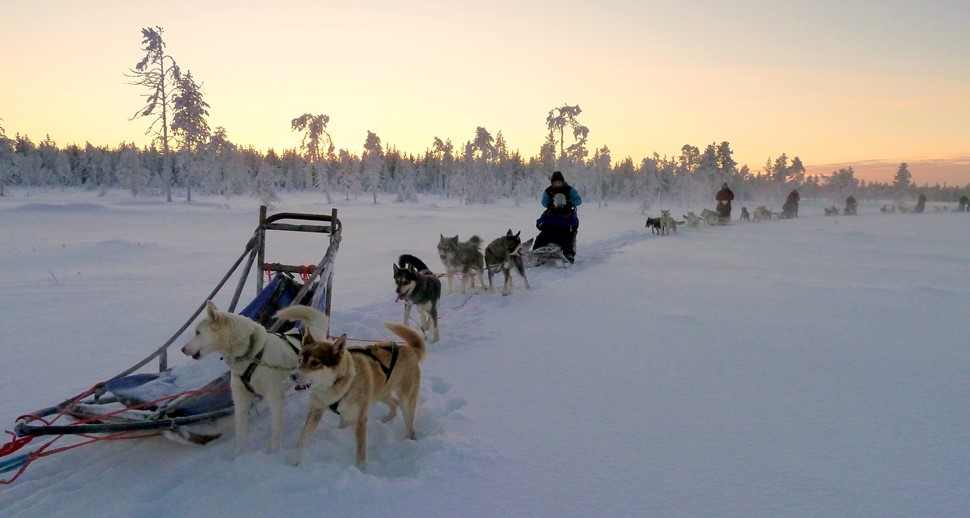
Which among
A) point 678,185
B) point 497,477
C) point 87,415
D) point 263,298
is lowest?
point 497,477

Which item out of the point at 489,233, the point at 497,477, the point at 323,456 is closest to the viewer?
the point at 497,477

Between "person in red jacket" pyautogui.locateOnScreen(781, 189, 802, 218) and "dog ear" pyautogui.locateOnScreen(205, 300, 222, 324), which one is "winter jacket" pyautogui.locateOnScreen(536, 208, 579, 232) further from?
"person in red jacket" pyautogui.locateOnScreen(781, 189, 802, 218)

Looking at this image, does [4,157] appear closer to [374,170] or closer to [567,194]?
[374,170]

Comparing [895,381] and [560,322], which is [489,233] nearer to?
[560,322]

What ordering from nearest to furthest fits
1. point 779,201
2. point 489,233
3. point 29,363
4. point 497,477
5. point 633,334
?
1. point 497,477
2. point 29,363
3. point 633,334
4. point 489,233
5. point 779,201

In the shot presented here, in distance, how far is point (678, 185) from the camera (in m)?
70.1

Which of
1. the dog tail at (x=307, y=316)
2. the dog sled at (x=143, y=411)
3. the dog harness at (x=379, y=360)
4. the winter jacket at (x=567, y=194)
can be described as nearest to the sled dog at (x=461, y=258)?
the winter jacket at (x=567, y=194)

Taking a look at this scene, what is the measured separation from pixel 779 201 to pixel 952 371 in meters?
85.8

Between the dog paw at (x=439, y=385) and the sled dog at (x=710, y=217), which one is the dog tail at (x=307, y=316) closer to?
the dog paw at (x=439, y=385)

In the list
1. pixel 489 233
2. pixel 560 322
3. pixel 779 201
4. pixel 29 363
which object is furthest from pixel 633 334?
pixel 779 201

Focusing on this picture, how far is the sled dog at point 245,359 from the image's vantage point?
3283 millimetres

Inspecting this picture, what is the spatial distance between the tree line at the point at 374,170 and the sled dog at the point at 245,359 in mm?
34686

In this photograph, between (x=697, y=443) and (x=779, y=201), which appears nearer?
(x=697, y=443)

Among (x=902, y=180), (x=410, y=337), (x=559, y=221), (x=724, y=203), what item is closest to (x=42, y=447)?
(x=410, y=337)
